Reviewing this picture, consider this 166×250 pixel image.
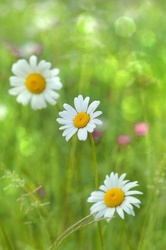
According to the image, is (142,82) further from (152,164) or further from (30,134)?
(30,134)

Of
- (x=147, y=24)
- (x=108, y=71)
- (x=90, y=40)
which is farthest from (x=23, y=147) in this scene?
(x=147, y=24)

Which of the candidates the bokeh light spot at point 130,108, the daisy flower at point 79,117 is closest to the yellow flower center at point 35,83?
the daisy flower at point 79,117

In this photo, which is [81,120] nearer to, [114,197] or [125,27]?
[114,197]

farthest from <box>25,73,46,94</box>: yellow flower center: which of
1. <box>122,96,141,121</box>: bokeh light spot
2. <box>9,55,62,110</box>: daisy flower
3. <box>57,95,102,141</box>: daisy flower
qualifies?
<box>122,96,141,121</box>: bokeh light spot

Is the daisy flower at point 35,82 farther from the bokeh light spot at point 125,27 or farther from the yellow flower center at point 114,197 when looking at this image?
the bokeh light spot at point 125,27

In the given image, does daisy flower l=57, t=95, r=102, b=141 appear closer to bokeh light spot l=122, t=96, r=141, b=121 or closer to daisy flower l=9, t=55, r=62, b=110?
daisy flower l=9, t=55, r=62, b=110

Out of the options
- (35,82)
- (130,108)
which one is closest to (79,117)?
(35,82)

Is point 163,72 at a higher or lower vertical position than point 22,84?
higher
